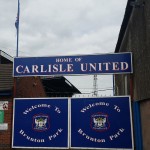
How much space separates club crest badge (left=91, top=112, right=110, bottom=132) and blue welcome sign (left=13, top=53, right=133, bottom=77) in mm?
1350

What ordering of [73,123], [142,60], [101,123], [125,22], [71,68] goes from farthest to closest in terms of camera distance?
[125,22], [71,68], [73,123], [101,123], [142,60]

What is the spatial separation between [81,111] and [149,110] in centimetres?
213

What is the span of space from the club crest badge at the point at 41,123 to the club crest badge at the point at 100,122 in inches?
57.3

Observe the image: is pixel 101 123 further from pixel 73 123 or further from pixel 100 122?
pixel 73 123

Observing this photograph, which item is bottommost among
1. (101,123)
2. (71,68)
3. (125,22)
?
(101,123)

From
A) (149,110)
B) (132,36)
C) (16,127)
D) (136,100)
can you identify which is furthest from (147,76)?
(16,127)

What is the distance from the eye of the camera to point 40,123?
9812mm

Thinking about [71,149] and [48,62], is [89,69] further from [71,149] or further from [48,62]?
[71,149]

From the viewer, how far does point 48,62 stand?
9.97 metres

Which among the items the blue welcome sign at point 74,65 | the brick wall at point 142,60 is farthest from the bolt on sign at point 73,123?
the blue welcome sign at point 74,65

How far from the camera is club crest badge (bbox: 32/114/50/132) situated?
978cm

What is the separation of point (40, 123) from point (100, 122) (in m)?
1.89

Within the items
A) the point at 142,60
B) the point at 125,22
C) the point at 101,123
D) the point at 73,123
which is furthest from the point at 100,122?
the point at 125,22

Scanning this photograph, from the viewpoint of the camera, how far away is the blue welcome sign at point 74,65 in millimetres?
9602
